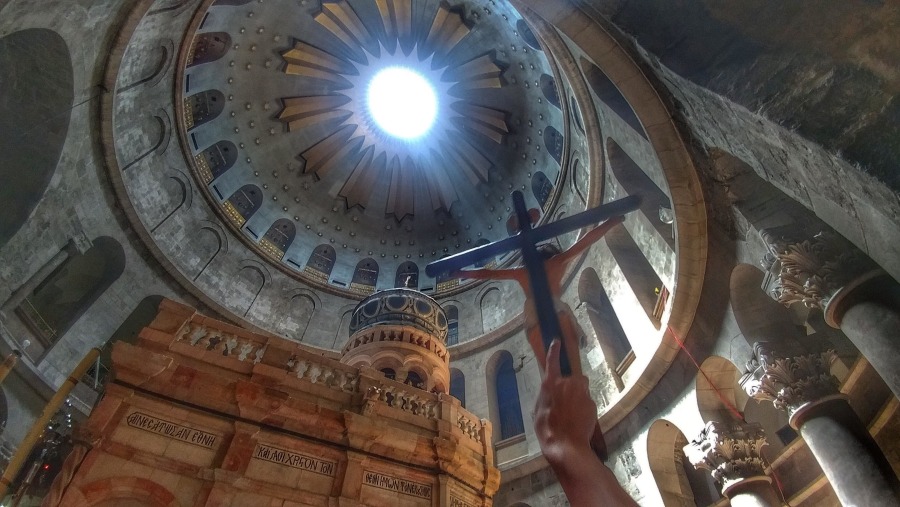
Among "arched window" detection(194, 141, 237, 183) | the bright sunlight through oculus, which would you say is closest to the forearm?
"arched window" detection(194, 141, 237, 183)

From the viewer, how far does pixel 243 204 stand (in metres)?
19.5

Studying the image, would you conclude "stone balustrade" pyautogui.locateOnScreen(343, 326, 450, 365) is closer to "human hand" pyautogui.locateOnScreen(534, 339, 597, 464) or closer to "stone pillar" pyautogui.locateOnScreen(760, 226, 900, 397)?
"stone pillar" pyautogui.locateOnScreen(760, 226, 900, 397)

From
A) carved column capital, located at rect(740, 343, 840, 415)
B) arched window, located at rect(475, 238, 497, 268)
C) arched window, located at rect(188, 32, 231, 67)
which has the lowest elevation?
carved column capital, located at rect(740, 343, 840, 415)

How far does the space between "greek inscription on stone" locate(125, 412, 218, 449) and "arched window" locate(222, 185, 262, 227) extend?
13579mm

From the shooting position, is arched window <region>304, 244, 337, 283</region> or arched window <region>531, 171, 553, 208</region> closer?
arched window <region>531, 171, 553, 208</region>

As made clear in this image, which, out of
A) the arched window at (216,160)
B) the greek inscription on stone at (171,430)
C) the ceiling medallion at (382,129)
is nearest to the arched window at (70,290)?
the arched window at (216,160)

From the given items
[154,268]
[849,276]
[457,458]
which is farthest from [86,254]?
[849,276]

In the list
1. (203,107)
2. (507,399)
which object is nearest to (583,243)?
(507,399)

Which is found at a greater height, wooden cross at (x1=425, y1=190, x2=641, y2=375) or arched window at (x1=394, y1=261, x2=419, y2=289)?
arched window at (x1=394, y1=261, x2=419, y2=289)

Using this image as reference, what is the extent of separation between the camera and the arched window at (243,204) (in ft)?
61.5

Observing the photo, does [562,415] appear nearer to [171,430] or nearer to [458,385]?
[171,430]

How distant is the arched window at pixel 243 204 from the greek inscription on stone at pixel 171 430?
1358 cm

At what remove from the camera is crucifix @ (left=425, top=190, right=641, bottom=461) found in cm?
234

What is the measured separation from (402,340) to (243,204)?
10.9 meters
